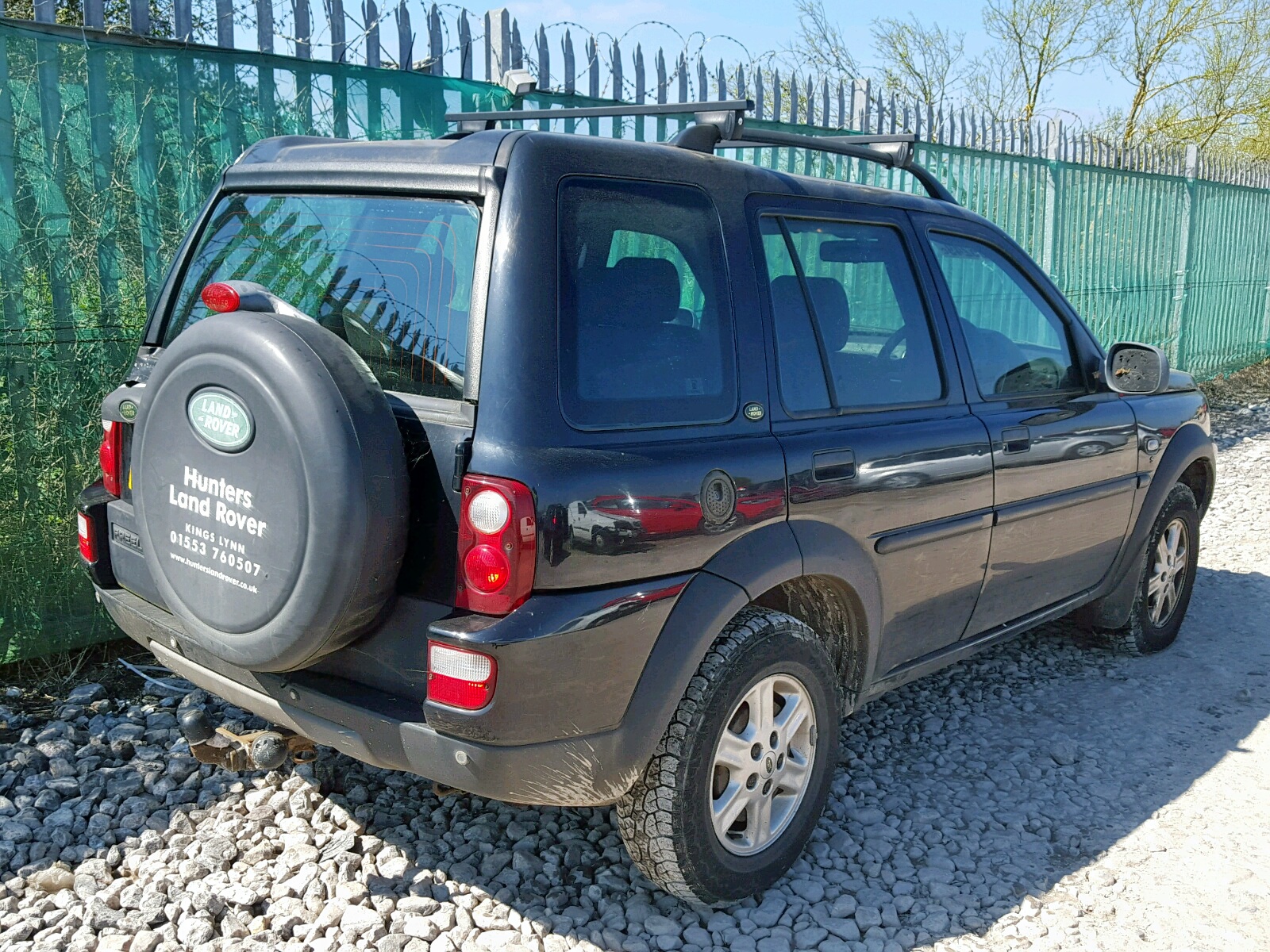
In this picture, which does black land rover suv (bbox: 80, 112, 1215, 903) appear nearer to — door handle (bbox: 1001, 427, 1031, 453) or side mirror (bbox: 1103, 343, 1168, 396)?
door handle (bbox: 1001, 427, 1031, 453)

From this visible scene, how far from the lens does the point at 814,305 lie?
3252 millimetres

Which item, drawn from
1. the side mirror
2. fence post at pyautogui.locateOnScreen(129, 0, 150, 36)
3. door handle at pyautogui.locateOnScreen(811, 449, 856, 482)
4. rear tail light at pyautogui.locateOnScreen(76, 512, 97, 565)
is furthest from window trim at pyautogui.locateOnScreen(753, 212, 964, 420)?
fence post at pyautogui.locateOnScreen(129, 0, 150, 36)

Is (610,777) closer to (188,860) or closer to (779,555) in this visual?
(779,555)

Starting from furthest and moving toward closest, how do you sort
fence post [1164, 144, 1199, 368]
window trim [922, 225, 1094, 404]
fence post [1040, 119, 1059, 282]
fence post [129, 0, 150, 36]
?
fence post [1164, 144, 1199, 368] → fence post [1040, 119, 1059, 282] → fence post [129, 0, 150, 36] → window trim [922, 225, 1094, 404]

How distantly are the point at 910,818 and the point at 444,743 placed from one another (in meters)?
1.76

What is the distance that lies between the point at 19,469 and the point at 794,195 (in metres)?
2.97

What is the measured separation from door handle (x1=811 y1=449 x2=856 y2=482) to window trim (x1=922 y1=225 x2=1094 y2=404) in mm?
854

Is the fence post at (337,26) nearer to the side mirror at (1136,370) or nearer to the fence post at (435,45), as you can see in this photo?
the fence post at (435,45)

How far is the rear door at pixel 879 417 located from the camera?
310cm

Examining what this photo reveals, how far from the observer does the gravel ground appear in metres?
2.91

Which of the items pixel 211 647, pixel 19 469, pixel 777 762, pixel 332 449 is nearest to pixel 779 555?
pixel 777 762

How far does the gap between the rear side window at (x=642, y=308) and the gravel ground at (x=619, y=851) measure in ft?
4.50

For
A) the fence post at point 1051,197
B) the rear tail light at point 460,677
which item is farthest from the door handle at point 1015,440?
the fence post at point 1051,197

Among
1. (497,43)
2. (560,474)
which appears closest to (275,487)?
(560,474)
